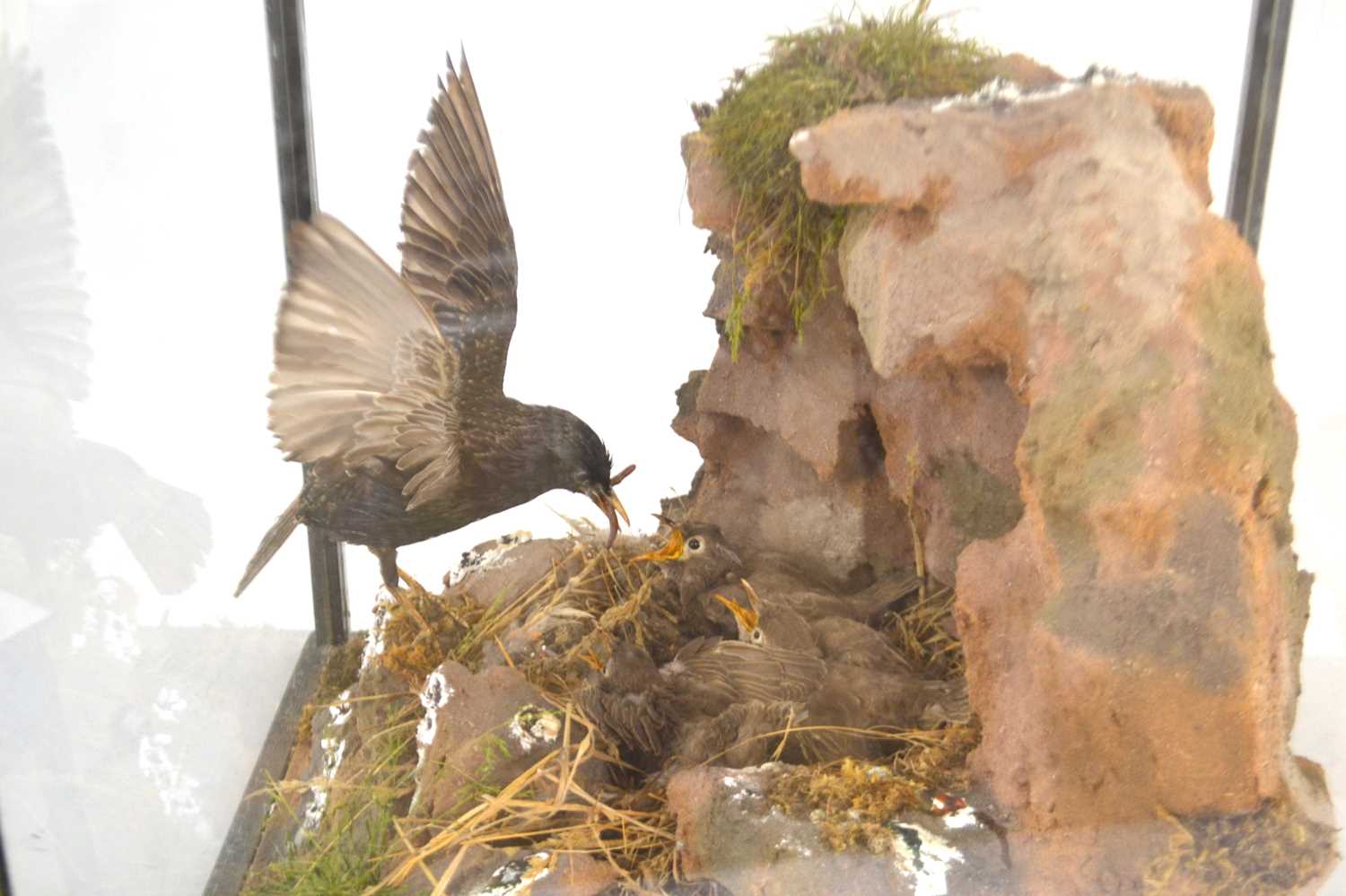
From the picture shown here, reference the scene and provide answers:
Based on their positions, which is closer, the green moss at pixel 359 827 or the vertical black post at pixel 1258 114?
the green moss at pixel 359 827

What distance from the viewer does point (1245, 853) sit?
1647 millimetres

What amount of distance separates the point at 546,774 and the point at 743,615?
61 centimetres

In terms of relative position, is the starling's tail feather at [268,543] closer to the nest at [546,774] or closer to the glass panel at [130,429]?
the glass panel at [130,429]

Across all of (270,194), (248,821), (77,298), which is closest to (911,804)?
(248,821)

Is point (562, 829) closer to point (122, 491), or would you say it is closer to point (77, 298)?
point (122, 491)

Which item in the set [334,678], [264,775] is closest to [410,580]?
[334,678]

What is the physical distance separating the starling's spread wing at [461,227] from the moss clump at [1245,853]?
1.60 metres

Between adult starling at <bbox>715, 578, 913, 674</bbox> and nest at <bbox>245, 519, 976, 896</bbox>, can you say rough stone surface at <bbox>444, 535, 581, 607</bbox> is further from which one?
adult starling at <bbox>715, 578, 913, 674</bbox>

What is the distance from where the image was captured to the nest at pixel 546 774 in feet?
6.48

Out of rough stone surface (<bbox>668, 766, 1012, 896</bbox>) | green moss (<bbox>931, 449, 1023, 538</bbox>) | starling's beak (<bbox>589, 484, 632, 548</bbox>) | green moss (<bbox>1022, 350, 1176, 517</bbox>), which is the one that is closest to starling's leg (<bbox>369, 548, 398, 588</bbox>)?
starling's beak (<bbox>589, 484, 632, 548</bbox>)

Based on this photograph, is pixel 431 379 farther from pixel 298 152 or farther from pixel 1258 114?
pixel 1258 114

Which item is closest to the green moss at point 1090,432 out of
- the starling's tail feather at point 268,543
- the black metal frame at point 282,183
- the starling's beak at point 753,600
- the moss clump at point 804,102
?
the moss clump at point 804,102

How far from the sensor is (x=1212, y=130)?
1.87 m

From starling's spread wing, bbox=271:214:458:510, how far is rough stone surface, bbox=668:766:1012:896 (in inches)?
37.4
